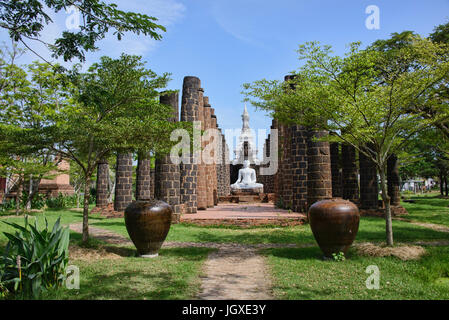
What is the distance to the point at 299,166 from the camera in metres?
16.9

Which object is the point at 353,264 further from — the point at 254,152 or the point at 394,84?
the point at 254,152

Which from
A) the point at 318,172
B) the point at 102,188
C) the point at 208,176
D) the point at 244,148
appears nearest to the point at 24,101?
the point at 102,188

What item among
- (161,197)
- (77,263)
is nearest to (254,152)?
(161,197)

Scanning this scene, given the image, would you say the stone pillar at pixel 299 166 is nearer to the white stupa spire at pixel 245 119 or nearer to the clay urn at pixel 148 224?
the clay urn at pixel 148 224

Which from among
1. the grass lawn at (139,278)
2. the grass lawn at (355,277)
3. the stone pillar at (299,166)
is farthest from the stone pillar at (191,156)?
the grass lawn at (355,277)

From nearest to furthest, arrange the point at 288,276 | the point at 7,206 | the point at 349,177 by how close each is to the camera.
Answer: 1. the point at 288,276
2. the point at 349,177
3. the point at 7,206

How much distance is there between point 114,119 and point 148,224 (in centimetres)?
301

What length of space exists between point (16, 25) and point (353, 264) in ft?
29.0

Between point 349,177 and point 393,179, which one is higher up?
point 349,177

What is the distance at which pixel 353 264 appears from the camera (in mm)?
7203

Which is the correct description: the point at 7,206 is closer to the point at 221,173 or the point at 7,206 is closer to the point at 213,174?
the point at 213,174

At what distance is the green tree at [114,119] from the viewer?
8.06 m

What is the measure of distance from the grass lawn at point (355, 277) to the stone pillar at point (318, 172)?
5.58 meters

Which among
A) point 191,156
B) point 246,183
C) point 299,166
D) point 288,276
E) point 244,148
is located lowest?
point 288,276
